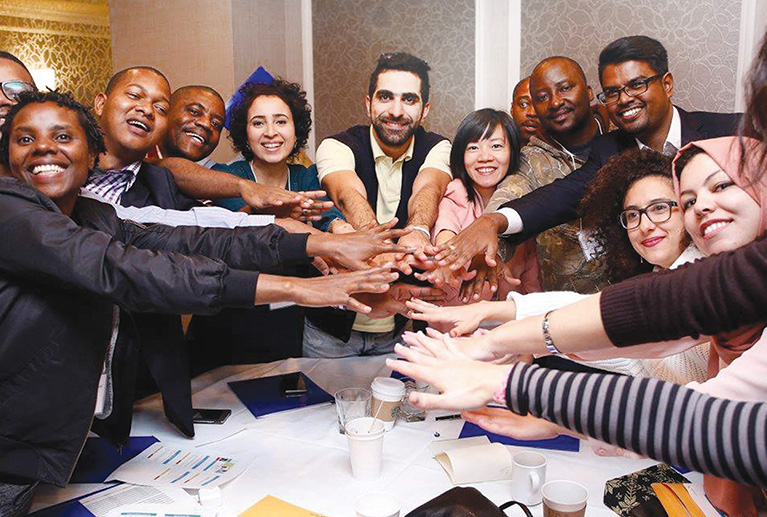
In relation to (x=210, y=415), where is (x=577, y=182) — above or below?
above

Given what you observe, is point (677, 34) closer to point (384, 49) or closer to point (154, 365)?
point (384, 49)

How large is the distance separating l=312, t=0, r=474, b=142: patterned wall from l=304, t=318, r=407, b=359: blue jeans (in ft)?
6.02

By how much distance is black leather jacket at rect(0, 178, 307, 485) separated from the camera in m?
1.41

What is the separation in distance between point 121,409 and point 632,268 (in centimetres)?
157

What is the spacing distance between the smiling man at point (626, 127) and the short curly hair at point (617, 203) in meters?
0.17

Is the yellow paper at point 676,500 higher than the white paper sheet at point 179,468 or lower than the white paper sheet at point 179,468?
higher

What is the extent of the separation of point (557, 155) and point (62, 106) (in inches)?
69.8

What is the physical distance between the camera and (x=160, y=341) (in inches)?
70.4

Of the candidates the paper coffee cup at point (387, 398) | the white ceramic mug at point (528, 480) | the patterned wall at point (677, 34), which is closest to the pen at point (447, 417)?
the paper coffee cup at point (387, 398)

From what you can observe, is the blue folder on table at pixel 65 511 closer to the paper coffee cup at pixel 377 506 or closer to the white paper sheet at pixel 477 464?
the paper coffee cup at pixel 377 506

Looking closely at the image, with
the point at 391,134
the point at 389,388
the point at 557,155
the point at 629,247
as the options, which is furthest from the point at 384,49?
Answer: the point at 389,388

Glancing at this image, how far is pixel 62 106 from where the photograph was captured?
1.77 metres

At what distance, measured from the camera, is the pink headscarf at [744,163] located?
1312 mm

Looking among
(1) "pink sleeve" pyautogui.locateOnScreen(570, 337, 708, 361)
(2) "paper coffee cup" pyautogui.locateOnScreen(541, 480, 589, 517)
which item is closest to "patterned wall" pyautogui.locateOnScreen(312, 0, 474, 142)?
(1) "pink sleeve" pyautogui.locateOnScreen(570, 337, 708, 361)
